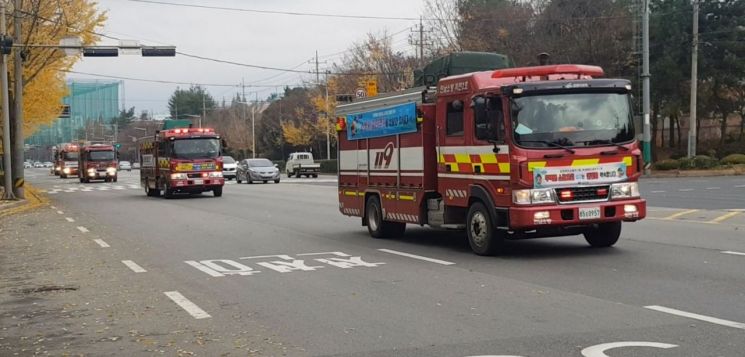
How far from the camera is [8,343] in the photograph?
23.8ft

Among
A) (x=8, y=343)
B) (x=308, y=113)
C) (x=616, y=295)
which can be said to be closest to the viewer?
(x=8, y=343)

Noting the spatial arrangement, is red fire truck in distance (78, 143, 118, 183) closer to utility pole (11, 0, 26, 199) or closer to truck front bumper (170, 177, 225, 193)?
utility pole (11, 0, 26, 199)

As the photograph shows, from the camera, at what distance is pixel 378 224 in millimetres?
15414

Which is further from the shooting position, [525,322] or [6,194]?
[6,194]

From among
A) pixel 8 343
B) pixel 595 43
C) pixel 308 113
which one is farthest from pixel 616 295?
pixel 308 113

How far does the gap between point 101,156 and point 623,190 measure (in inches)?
2007

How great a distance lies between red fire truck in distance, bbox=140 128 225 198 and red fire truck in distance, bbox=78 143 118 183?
25942mm

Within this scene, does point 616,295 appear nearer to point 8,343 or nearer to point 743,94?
point 8,343

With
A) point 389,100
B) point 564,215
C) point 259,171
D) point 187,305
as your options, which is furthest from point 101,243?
point 259,171

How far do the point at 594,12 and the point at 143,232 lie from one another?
1479 inches

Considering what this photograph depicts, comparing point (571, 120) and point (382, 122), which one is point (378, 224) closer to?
point (382, 122)

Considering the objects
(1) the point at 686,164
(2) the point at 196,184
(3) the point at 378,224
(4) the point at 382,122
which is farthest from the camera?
(1) the point at 686,164

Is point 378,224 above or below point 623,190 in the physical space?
below

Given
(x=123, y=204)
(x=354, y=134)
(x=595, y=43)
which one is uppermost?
(x=595, y=43)
